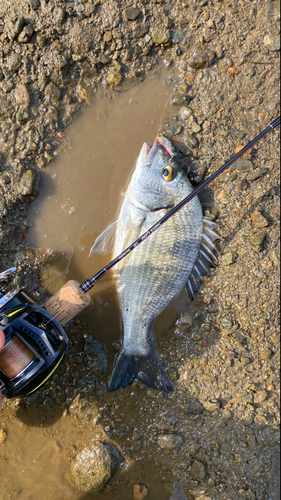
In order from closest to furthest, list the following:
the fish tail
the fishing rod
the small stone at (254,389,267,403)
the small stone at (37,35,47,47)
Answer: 1. the fishing rod
2. the small stone at (37,35,47,47)
3. the fish tail
4. the small stone at (254,389,267,403)

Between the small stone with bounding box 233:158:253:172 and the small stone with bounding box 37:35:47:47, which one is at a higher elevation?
the small stone with bounding box 37:35:47:47

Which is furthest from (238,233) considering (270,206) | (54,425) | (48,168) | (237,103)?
(54,425)

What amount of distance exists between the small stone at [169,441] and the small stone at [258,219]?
2334 mm

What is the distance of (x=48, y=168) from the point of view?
9.75 ft

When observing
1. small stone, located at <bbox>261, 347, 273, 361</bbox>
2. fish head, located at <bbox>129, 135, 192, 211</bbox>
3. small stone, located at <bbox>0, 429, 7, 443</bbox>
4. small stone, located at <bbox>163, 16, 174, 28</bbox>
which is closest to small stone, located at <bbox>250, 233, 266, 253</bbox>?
fish head, located at <bbox>129, 135, 192, 211</bbox>

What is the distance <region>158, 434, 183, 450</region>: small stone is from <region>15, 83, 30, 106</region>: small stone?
142 inches

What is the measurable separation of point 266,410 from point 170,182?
2.59 m

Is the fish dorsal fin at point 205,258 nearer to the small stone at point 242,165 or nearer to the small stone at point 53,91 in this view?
the small stone at point 242,165

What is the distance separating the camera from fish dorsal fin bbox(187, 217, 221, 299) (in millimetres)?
3098

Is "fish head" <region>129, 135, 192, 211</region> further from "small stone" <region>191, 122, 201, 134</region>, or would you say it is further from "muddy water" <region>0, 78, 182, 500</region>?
"small stone" <region>191, 122, 201, 134</region>

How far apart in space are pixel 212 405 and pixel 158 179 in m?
2.38

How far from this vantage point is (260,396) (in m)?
3.03

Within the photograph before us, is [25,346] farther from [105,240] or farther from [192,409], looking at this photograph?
[192,409]

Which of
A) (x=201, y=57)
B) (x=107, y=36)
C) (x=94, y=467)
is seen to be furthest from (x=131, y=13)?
(x=94, y=467)
